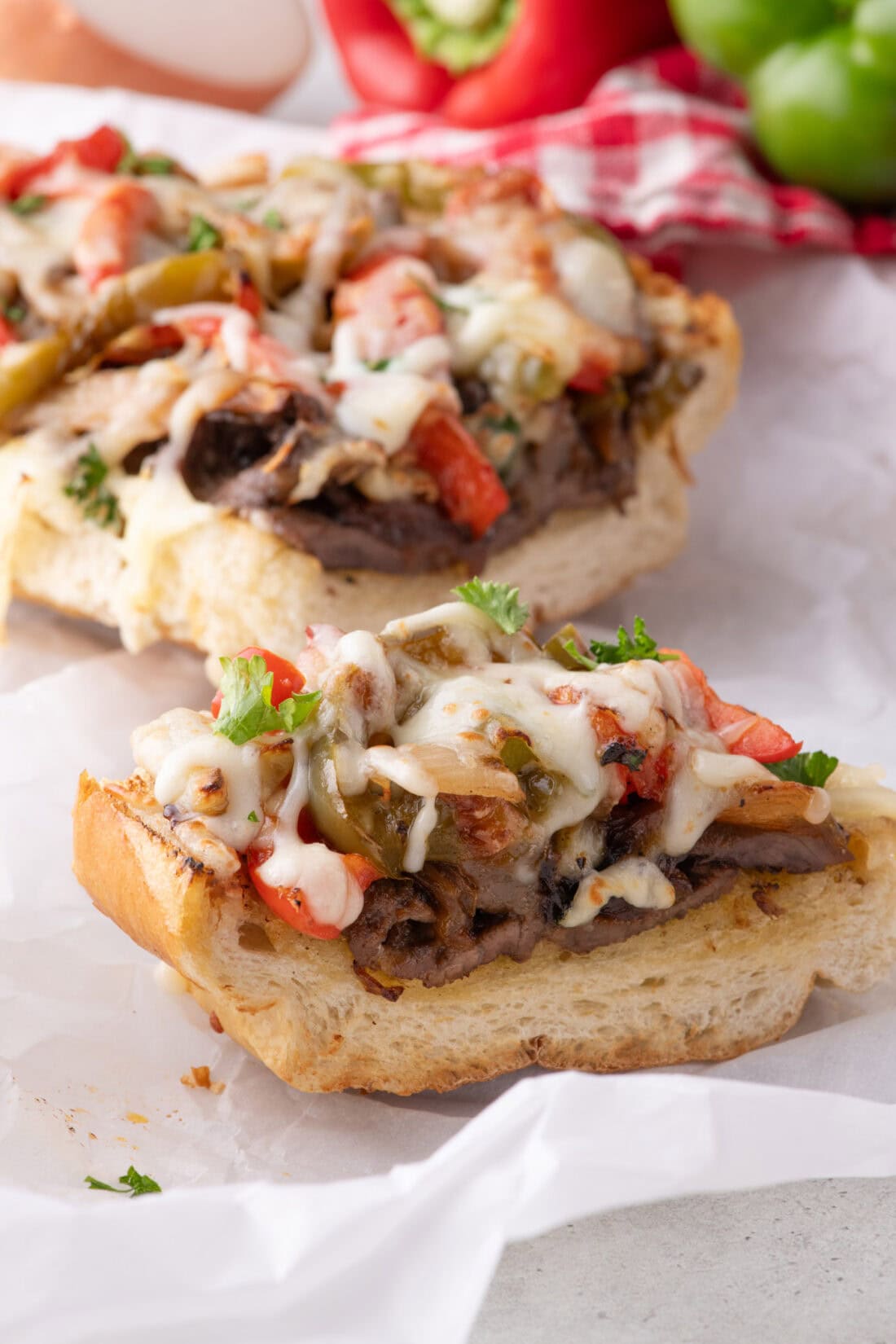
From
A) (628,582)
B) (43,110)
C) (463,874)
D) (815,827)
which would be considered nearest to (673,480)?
(628,582)

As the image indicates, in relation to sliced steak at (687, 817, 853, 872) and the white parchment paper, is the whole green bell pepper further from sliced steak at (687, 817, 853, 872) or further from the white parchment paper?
sliced steak at (687, 817, 853, 872)

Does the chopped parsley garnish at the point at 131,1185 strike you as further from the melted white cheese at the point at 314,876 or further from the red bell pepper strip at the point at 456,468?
the red bell pepper strip at the point at 456,468

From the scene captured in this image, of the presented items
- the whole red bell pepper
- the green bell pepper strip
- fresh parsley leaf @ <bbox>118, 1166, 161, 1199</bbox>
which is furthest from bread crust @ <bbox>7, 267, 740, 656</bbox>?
the whole red bell pepper

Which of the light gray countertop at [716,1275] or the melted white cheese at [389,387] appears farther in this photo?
the melted white cheese at [389,387]

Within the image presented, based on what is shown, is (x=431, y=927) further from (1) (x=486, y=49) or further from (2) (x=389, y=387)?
(1) (x=486, y=49)

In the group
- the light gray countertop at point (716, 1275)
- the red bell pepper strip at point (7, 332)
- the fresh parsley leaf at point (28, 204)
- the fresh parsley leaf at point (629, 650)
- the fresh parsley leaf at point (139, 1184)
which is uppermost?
the fresh parsley leaf at point (28, 204)

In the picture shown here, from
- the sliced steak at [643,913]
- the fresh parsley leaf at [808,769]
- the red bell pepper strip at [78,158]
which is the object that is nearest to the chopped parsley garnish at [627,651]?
the fresh parsley leaf at [808,769]
